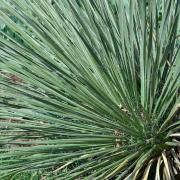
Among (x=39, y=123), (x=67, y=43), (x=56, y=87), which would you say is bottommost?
(x=39, y=123)

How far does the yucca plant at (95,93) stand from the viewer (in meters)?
1.74

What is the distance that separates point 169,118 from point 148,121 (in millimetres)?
80

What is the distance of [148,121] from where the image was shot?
174 cm

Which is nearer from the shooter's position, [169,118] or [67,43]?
[169,118]

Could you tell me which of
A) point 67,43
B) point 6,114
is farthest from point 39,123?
point 67,43

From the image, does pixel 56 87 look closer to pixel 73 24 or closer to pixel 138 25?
pixel 73 24

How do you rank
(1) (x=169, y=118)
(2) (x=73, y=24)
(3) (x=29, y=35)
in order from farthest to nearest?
(3) (x=29, y=35)
(2) (x=73, y=24)
(1) (x=169, y=118)

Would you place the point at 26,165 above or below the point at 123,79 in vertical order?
below

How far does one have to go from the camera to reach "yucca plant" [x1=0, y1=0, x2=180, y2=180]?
5.71 feet

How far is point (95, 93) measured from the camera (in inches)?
69.6

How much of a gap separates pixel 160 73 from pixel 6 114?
66 cm

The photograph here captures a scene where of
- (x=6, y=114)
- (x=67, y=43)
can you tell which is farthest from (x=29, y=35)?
(x=6, y=114)

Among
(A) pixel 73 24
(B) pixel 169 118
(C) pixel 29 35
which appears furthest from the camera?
(C) pixel 29 35

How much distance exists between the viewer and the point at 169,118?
1.71 m
